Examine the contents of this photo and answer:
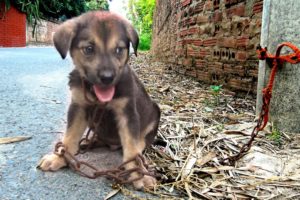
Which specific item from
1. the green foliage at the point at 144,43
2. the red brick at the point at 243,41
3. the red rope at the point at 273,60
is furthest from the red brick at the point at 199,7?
the green foliage at the point at 144,43

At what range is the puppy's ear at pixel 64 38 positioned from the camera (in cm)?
268

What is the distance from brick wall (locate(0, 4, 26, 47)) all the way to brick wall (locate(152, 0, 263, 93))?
1125 centimetres

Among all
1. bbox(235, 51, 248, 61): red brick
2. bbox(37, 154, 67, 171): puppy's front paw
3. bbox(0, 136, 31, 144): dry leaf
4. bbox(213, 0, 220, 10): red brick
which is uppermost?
bbox(213, 0, 220, 10): red brick

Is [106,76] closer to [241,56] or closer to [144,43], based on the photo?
[241,56]

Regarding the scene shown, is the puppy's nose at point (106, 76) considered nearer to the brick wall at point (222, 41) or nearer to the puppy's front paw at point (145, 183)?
the puppy's front paw at point (145, 183)

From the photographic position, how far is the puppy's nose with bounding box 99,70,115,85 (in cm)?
249

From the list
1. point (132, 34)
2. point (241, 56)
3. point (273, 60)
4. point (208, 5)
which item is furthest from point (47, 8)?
point (132, 34)

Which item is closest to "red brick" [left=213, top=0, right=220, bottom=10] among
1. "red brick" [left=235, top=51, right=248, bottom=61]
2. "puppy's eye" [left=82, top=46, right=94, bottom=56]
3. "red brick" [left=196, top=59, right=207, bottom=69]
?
"red brick" [left=196, top=59, right=207, bottom=69]

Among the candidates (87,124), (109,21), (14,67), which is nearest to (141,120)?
(87,124)

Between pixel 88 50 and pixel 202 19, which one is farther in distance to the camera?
pixel 202 19

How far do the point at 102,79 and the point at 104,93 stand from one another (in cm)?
13

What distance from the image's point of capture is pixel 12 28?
1747 centimetres

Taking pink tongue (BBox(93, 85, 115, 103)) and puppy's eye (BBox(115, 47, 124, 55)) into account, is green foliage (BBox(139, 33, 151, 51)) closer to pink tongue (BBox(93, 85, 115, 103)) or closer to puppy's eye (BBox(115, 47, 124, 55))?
puppy's eye (BBox(115, 47, 124, 55))

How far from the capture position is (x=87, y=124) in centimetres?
288
